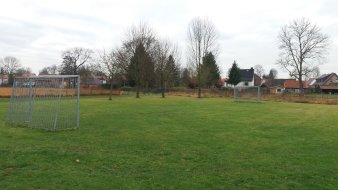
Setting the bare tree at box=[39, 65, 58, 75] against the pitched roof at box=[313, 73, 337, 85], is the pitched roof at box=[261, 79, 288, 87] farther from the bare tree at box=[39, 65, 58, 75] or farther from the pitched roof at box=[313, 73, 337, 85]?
the bare tree at box=[39, 65, 58, 75]

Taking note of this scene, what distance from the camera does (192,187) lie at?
5969 millimetres

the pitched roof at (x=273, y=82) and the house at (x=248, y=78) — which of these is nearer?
the house at (x=248, y=78)

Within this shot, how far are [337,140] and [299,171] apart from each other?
5.11m

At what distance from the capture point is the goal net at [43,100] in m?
13.7

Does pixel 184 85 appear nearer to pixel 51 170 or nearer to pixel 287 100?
pixel 287 100

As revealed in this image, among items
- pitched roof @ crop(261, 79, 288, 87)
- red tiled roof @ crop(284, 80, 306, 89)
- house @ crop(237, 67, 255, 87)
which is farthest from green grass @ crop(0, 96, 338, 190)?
pitched roof @ crop(261, 79, 288, 87)

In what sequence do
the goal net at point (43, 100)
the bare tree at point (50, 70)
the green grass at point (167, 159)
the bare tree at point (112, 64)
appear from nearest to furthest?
the green grass at point (167, 159)
the goal net at point (43, 100)
the bare tree at point (112, 64)
the bare tree at point (50, 70)

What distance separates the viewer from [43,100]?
48.5ft

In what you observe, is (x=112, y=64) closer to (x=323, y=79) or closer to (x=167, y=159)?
(x=167, y=159)

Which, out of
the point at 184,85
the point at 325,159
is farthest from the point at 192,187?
the point at 184,85

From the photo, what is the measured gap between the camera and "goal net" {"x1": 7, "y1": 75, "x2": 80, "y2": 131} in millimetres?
13727

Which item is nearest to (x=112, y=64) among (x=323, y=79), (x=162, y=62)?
(x=162, y=62)

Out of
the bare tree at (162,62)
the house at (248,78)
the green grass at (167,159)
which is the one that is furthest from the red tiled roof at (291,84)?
the green grass at (167,159)

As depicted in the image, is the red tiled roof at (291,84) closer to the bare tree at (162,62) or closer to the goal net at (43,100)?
the bare tree at (162,62)
